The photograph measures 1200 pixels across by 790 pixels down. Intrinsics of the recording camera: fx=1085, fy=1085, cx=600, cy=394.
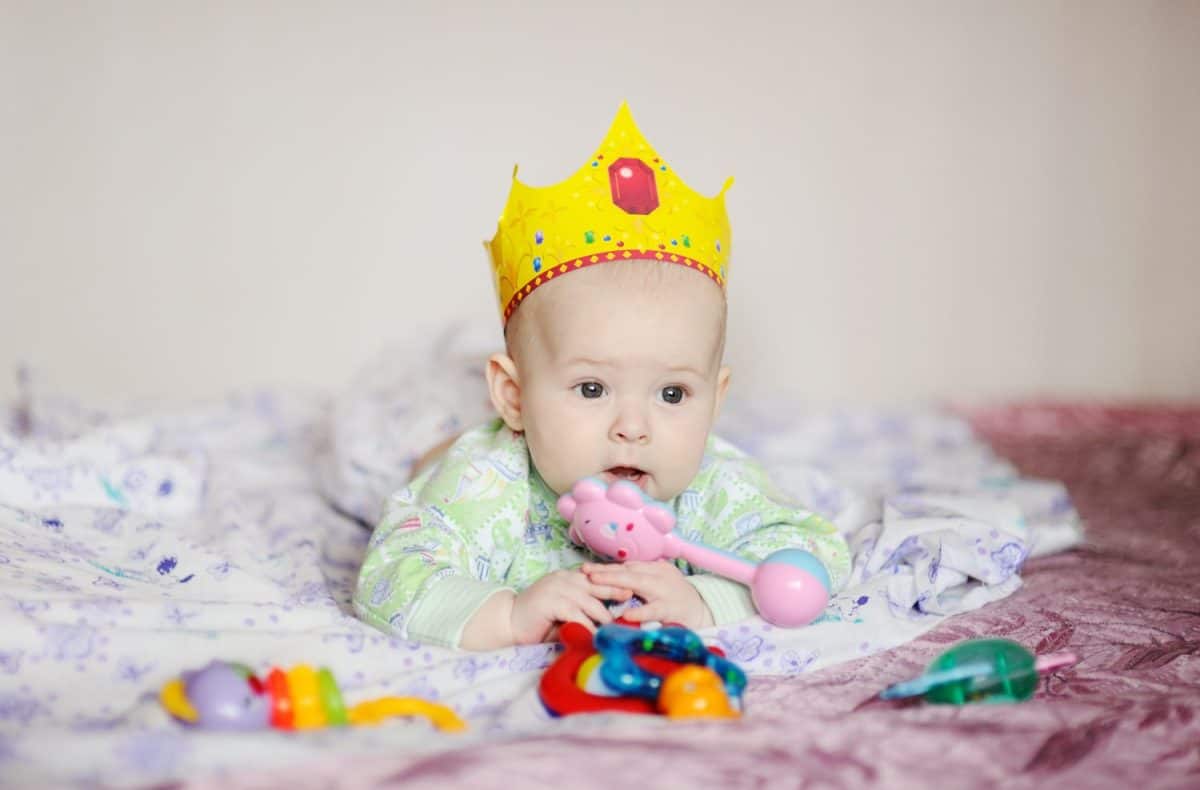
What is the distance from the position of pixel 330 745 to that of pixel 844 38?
2.92 meters

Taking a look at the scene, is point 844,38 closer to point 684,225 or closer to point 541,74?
point 541,74

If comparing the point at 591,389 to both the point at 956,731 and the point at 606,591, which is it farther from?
the point at 956,731

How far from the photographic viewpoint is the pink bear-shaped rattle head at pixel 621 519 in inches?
45.2

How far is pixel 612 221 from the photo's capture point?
1275 millimetres

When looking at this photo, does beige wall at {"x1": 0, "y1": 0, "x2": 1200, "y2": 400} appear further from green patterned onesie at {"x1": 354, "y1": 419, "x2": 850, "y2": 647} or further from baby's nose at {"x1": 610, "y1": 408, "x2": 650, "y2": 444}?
baby's nose at {"x1": 610, "y1": 408, "x2": 650, "y2": 444}

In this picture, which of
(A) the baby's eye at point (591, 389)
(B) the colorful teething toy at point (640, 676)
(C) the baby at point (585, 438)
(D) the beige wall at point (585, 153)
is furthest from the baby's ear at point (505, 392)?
(D) the beige wall at point (585, 153)

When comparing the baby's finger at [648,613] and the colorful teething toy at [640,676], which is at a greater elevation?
the baby's finger at [648,613]

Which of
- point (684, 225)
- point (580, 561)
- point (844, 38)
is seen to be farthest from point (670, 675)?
point (844, 38)

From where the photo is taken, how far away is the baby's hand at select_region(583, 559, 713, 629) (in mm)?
1143

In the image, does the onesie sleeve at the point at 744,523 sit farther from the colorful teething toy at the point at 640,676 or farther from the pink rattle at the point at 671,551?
the colorful teething toy at the point at 640,676

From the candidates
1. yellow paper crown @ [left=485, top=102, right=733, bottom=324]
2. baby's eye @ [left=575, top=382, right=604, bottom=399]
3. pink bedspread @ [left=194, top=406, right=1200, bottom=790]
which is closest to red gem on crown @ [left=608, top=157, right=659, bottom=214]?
yellow paper crown @ [left=485, top=102, right=733, bottom=324]

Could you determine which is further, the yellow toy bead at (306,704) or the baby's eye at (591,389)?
the baby's eye at (591,389)

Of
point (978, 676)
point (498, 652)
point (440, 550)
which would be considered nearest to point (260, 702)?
point (498, 652)

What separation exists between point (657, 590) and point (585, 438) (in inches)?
7.6
